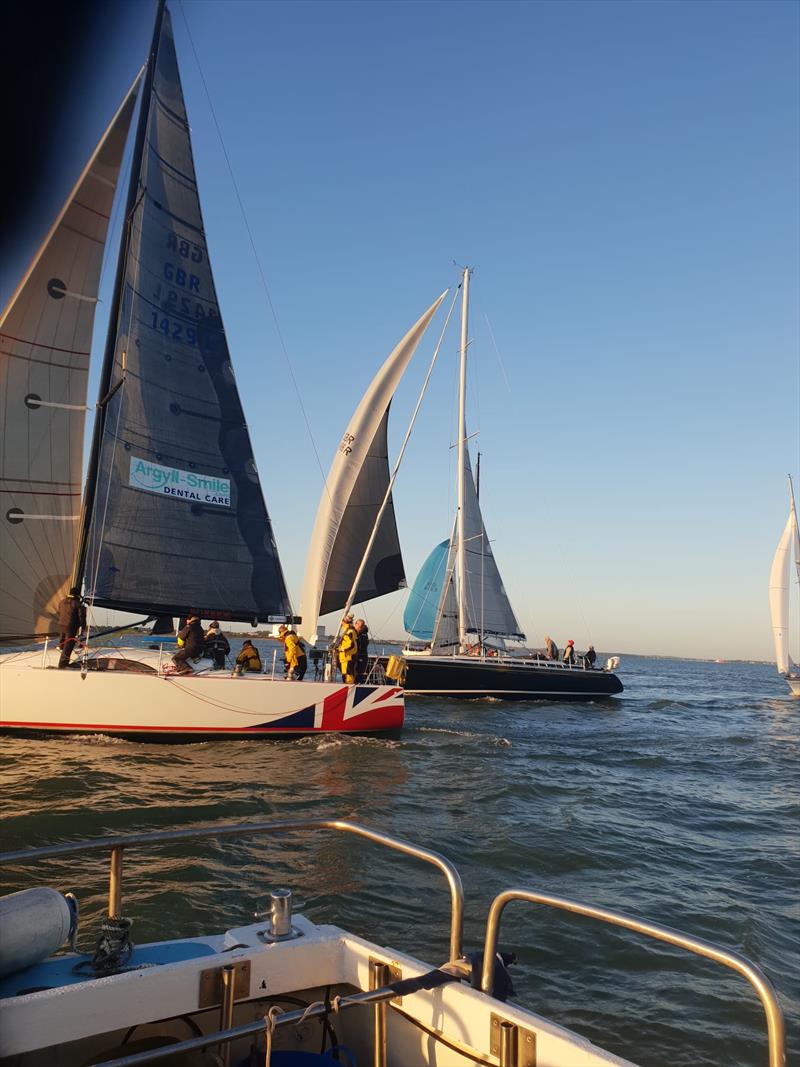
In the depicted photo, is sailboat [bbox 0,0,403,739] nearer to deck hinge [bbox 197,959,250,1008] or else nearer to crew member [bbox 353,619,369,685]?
crew member [bbox 353,619,369,685]

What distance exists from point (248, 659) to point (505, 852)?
25.1 ft

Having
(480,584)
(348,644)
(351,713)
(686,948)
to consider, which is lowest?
(351,713)

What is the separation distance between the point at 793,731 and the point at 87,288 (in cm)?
2333

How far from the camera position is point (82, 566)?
13.4m

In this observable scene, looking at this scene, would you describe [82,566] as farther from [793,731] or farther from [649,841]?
[793,731]

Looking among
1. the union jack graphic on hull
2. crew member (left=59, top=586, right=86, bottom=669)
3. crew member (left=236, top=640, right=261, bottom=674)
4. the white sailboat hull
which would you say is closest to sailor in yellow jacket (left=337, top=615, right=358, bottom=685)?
the union jack graphic on hull

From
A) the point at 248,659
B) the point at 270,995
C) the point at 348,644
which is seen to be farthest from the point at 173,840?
the point at 348,644

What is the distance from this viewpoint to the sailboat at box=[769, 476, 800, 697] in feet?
136

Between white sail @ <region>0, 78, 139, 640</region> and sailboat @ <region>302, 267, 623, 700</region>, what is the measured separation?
6852mm

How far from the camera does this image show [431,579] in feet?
134

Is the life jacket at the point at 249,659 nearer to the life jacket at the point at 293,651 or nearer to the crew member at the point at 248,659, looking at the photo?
the crew member at the point at 248,659

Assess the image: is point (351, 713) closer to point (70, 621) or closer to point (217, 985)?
point (70, 621)

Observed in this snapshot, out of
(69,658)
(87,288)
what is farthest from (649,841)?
(87,288)

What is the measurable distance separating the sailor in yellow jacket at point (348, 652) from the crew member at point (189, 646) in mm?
2797
